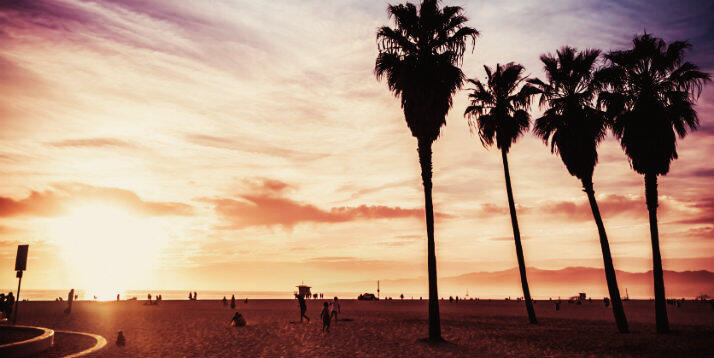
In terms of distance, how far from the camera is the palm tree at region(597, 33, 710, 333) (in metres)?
25.0

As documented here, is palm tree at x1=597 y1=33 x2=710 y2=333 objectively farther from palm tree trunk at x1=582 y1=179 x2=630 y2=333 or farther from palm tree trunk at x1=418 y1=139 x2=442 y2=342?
palm tree trunk at x1=418 y1=139 x2=442 y2=342

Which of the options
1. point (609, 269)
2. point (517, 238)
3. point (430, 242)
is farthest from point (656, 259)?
point (430, 242)

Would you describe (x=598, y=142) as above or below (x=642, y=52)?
below

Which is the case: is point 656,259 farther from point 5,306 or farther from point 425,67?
point 5,306

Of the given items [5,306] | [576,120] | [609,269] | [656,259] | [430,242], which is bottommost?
[5,306]

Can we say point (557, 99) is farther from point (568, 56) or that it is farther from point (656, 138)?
point (656, 138)

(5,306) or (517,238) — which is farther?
(517,238)

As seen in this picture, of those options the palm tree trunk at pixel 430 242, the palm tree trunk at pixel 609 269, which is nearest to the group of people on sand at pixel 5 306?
the palm tree trunk at pixel 430 242

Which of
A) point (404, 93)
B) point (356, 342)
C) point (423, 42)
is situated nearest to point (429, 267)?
point (356, 342)

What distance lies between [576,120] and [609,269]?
873cm

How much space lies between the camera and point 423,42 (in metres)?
23.5

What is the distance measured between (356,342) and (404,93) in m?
12.6

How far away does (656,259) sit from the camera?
2489 centimetres

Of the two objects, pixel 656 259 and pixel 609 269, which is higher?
pixel 656 259
